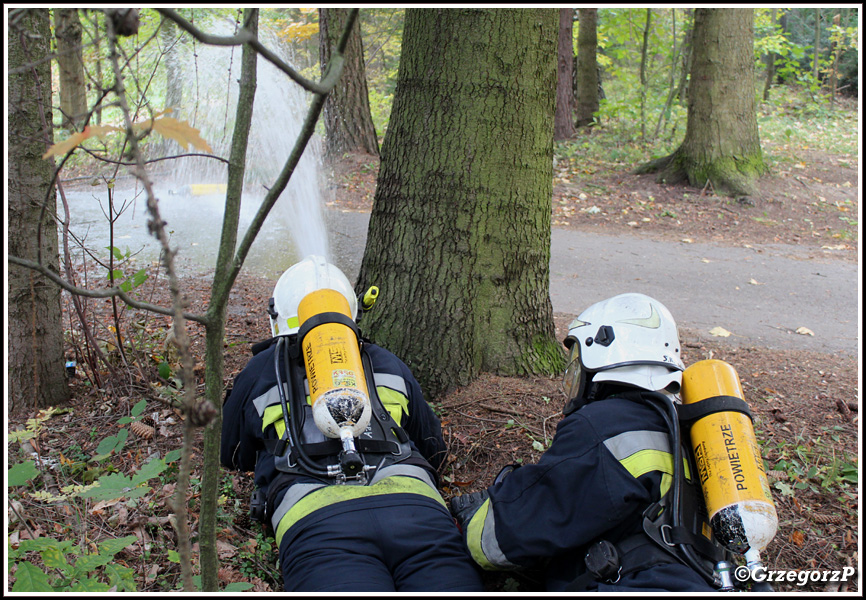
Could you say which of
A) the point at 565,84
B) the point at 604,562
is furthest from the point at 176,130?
the point at 565,84

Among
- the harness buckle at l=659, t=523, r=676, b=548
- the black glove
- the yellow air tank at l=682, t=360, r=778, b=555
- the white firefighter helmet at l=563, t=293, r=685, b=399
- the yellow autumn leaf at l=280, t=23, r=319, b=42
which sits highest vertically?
the yellow autumn leaf at l=280, t=23, r=319, b=42

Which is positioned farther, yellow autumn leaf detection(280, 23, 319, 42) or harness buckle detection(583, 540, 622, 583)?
yellow autumn leaf detection(280, 23, 319, 42)

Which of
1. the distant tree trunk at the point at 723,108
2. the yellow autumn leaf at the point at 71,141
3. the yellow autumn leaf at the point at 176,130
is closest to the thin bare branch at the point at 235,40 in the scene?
the yellow autumn leaf at the point at 176,130

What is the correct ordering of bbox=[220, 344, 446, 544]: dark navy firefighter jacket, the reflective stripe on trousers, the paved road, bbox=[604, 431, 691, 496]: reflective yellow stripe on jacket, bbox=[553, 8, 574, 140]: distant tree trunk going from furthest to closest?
1. bbox=[553, 8, 574, 140]: distant tree trunk
2. the paved road
3. bbox=[220, 344, 446, 544]: dark navy firefighter jacket
4. the reflective stripe on trousers
5. bbox=[604, 431, 691, 496]: reflective yellow stripe on jacket

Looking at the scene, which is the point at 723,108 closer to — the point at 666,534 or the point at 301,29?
the point at 666,534

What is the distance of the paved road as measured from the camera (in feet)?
20.4

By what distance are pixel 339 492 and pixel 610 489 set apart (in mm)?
1027

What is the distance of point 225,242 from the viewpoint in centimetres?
164

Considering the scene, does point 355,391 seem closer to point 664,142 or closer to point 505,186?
point 505,186

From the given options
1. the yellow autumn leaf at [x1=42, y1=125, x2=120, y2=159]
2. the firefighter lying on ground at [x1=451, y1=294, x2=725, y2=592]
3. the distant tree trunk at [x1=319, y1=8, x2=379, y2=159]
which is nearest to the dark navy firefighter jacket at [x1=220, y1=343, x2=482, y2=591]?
the firefighter lying on ground at [x1=451, y1=294, x2=725, y2=592]

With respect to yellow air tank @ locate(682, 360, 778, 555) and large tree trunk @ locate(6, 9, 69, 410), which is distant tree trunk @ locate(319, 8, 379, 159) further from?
yellow air tank @ locate(682, 360, 778, 555)

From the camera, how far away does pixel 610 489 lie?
220 cm

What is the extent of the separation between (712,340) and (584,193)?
5.62 meters

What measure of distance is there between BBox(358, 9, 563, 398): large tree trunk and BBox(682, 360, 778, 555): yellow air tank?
1.74m
